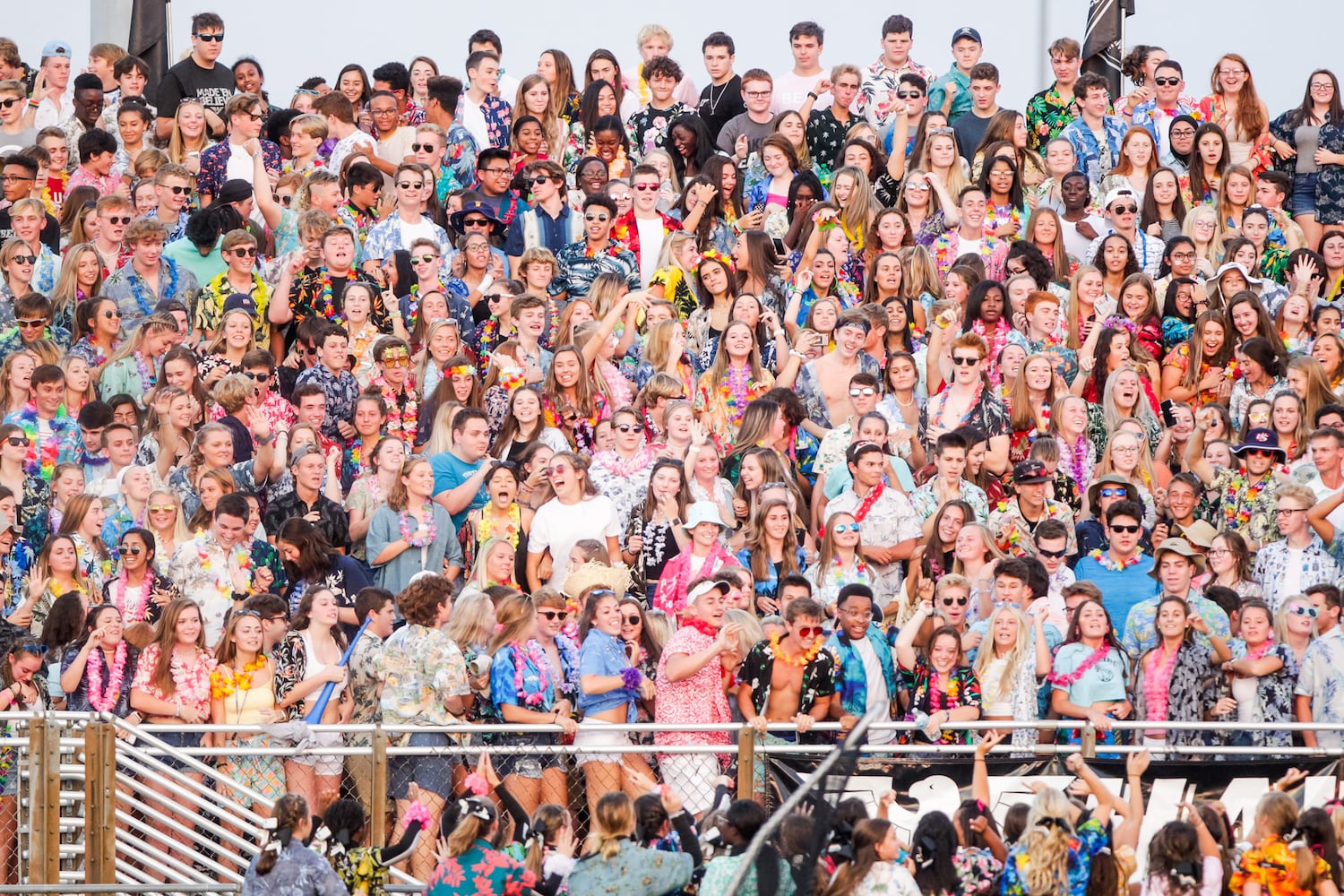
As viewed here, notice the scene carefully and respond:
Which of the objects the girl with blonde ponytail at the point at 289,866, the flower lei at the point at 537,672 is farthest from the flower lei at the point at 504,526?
the girl with blonde ponytail at the point at 289,866

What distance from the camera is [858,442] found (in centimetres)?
1341

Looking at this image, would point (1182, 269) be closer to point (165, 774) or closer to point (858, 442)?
point (858, 442)

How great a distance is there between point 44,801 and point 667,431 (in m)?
4.61

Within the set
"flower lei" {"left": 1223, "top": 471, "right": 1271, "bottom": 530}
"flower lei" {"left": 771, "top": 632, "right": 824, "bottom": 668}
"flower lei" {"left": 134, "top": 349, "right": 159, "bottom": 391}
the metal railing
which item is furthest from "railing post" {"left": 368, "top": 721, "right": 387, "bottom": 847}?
"flower lei" {"left": 1223, "top": 471, "right": 1271, "bottom": 530}

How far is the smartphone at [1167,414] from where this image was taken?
14.7 m

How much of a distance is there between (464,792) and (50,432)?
481 centimetres

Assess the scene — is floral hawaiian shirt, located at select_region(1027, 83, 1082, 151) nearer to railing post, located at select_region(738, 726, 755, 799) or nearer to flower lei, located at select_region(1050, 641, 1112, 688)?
flower lei, located at select_region(1050, 641, 1112, 688)

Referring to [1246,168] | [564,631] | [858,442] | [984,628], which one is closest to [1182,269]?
[1246,168]

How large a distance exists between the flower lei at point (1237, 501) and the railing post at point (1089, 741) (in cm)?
321

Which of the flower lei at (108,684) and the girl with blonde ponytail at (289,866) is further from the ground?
the flower lei at (108,684)

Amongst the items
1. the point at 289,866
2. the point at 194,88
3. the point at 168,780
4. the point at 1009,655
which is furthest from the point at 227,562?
the point at 194,88

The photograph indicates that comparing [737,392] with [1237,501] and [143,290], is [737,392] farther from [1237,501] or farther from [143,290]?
[143,290]

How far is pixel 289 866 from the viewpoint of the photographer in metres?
9.47

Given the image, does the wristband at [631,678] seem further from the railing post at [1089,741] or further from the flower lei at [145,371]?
the flower lei at [145,371]
